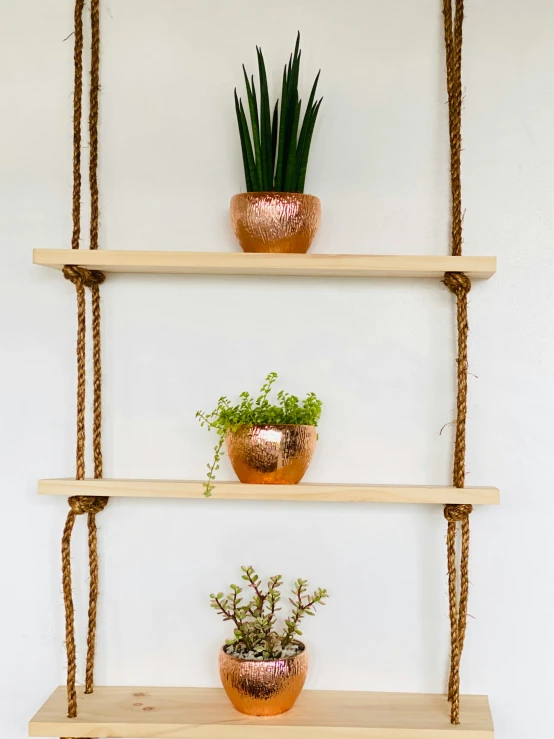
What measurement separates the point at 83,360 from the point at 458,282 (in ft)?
1.94

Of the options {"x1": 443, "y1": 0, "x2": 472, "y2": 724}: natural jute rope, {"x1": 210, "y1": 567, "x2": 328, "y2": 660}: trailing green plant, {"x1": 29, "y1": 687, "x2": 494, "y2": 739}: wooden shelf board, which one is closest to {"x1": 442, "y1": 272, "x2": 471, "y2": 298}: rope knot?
{"x1": 443, "y1": 0, "x2": 472, "y2": 724}: natural jute rope

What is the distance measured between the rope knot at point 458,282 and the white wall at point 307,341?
0.06 metres

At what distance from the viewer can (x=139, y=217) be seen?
1426 millimetres

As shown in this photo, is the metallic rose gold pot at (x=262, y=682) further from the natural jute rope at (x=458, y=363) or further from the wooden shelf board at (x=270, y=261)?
the wooden shelf board at (x=270, y=261)

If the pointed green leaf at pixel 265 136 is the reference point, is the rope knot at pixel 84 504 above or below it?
below

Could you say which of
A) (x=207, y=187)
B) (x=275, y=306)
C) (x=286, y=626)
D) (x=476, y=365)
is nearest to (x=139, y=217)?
(x=207, y=187)

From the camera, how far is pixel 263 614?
4.42ft

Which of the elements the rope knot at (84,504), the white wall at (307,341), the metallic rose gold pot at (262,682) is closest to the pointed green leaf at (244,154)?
the white wall at (307,341)

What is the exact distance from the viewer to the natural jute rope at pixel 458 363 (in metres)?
1.30

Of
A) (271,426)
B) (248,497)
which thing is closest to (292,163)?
(271,426)

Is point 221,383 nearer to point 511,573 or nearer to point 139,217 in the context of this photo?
point 139,217

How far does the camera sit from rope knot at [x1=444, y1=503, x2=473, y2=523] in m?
1.29

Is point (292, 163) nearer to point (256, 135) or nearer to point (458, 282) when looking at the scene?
point (256, 135)

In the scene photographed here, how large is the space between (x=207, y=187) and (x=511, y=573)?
0.79m
